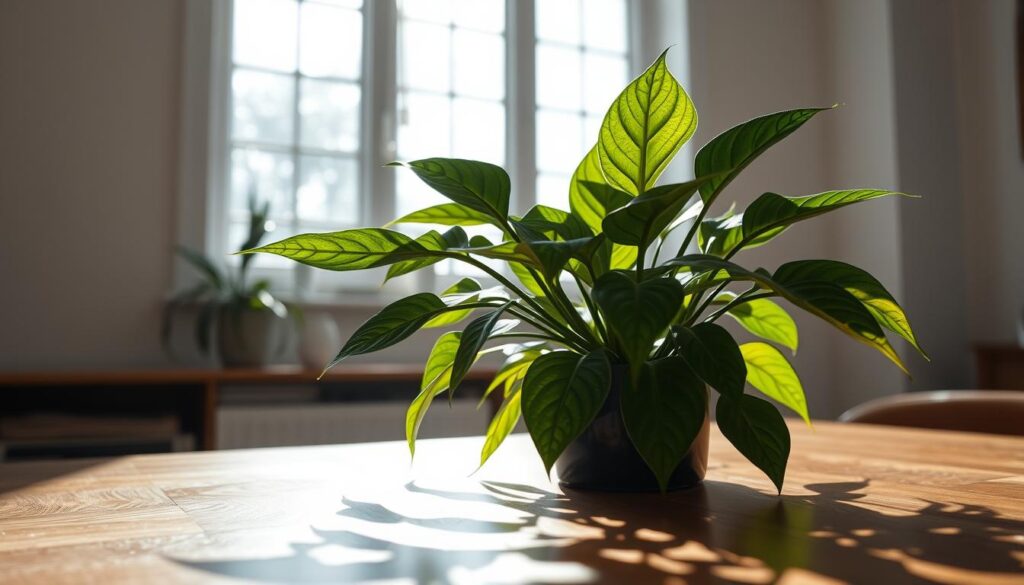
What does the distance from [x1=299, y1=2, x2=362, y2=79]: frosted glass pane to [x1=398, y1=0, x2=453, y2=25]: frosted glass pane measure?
0.65ft

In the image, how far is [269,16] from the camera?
120 inches

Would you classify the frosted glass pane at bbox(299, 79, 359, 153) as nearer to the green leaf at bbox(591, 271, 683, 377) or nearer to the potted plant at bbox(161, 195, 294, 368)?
the potted plant at bbox(161, 195, 294, 368)

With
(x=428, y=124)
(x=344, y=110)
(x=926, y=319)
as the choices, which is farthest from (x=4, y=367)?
(x=926, y=319)

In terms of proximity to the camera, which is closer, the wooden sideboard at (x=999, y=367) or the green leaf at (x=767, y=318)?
the green leaf at (x=767, y=318)

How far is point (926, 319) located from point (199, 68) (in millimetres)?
2963

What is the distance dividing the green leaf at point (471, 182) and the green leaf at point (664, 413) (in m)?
0.17

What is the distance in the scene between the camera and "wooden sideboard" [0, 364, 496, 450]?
2184 mm

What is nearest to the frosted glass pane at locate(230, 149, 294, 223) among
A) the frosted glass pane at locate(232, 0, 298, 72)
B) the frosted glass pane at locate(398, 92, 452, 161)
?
the frosted glass pane at locate(232, 0, 298, 72)

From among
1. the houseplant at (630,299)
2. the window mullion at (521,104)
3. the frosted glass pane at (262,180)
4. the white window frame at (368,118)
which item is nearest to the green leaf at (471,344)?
the houseplant at (630,299)

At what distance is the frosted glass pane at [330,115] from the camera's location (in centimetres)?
307

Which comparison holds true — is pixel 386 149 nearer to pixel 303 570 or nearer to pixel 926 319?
pixel 926 319

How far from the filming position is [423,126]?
10.8 ft

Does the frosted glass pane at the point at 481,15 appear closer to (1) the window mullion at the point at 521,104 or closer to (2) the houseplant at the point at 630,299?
(1) the window mullion at the point at 521,104

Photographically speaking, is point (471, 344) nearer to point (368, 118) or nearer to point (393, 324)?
point (393, 324)
